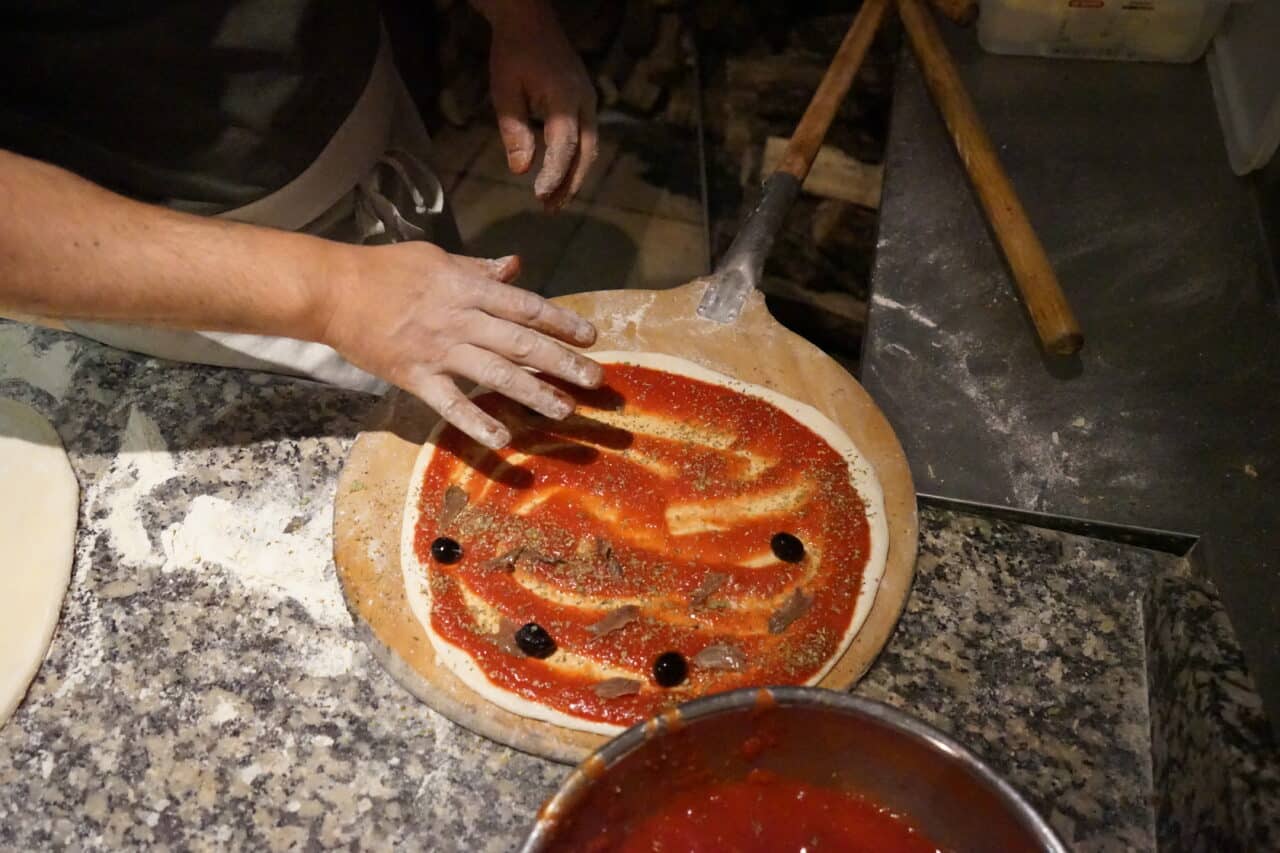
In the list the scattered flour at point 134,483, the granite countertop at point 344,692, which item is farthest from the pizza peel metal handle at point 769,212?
the scattered flour at point 134,483

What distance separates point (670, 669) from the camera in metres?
1.27

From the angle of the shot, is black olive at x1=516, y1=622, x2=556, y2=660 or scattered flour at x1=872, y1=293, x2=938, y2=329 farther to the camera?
scattered flour at x1=872, y1=293, x2=938, y2=329

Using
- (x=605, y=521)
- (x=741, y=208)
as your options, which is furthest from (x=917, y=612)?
(x=741, y=208)

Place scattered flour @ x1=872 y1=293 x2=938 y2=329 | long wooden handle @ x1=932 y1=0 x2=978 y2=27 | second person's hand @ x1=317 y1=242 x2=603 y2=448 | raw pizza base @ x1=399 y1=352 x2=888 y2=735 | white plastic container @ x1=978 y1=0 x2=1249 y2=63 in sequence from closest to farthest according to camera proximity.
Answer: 1. raw pizza base @ x1=399 y1=352 x2=888 y2=735
2. second person's hand @ x1=317 y1=242 x2=603 y2=448
3. scattered flour @ x1=872 y1=293 x2=938 y2=329
4. white plastic container @ x1=978 y1=0 x2=1249 y2=63
5. long wooden handle @ x1=932 y1=0 x2=978 y2=27

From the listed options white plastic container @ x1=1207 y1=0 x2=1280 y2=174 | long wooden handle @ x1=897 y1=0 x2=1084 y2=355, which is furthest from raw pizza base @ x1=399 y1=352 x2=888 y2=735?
white plastic container @ x1=1207 y1=0 x2=1280 y2=174

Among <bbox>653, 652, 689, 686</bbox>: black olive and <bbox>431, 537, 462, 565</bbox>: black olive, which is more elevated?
<bbox>431, 537, 462, 565</bbox>: black olive

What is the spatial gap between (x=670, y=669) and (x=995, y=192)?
3.91 ft

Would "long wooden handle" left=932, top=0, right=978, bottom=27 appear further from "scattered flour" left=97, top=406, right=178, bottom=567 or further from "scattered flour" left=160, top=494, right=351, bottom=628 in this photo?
"scattered flour" left=97, top=406, right=178, bottom=567

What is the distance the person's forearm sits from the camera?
3.69 ft

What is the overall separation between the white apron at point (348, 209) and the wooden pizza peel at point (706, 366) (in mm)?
225

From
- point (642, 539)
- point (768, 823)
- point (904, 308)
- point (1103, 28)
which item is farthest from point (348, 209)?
point (1103, 28)

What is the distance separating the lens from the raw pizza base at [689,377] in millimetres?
1240

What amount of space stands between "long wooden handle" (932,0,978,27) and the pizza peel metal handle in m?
0.38

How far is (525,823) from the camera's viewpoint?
1183mm
